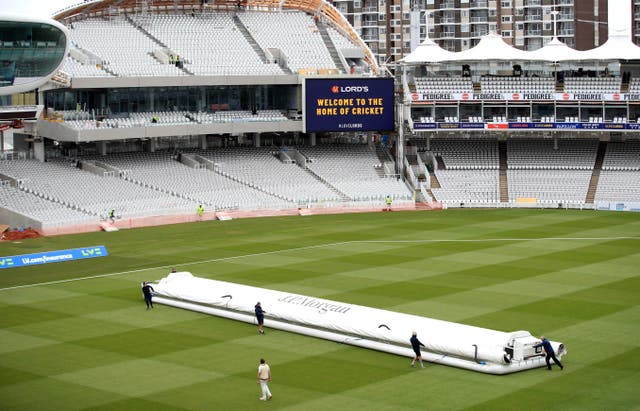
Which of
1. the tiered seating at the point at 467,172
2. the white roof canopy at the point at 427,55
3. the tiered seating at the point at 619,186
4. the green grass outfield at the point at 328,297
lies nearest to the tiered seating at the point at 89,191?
the green grass outfield at the point at 328,297

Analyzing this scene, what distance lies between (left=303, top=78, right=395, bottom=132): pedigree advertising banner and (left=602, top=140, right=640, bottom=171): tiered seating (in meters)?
18.7

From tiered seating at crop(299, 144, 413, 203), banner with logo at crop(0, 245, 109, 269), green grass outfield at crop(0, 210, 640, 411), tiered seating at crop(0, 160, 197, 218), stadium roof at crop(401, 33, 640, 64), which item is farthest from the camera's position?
stadium roof at crop(401, 33, 640, 64)

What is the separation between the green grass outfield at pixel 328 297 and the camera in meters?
29.6

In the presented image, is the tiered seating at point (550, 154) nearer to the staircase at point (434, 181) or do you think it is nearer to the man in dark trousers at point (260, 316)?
the staircase at point (434, 181)

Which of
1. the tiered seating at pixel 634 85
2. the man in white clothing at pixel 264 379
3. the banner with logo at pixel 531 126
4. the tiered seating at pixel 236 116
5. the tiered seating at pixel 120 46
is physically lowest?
the man in white clothing at pixel 264 379

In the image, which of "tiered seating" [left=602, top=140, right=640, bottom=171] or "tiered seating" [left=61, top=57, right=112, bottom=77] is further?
"tiered seating" [left=602, top=140, right=640, bottom=171]

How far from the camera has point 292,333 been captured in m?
37.3

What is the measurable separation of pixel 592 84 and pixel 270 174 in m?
27.8

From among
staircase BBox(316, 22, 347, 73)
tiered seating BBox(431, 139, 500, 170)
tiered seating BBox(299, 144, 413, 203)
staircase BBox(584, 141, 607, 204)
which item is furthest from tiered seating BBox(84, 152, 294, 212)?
staircase BBox(584, 141, 607, 204)

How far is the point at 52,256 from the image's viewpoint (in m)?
56.2

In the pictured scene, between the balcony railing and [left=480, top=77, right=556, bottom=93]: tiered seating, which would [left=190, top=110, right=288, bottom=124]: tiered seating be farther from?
the balcony railing

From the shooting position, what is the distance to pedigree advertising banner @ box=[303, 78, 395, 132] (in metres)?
84.6

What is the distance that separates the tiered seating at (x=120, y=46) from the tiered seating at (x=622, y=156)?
117 feet

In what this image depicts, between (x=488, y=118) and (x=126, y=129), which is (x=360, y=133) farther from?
(x=126, y=129)
